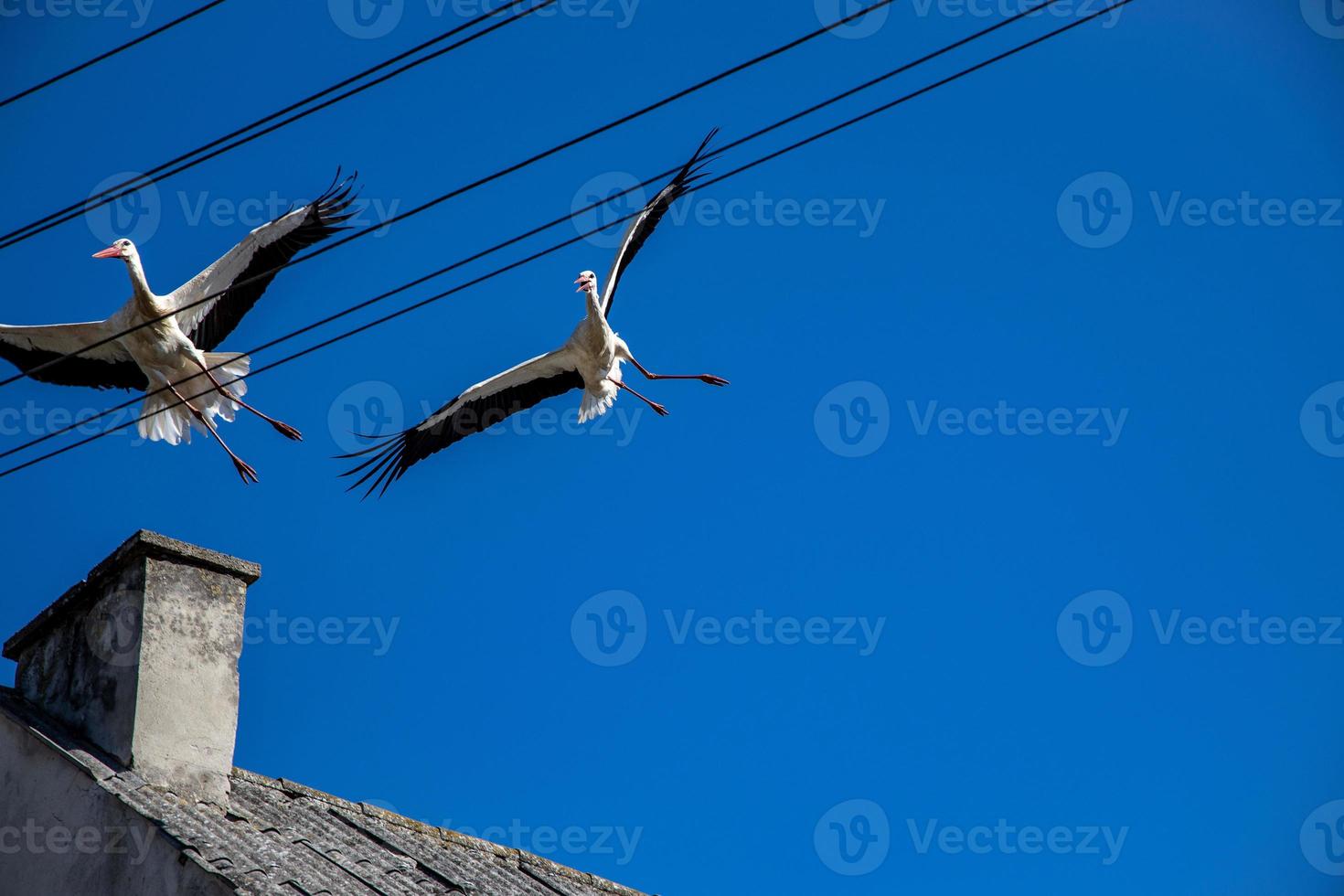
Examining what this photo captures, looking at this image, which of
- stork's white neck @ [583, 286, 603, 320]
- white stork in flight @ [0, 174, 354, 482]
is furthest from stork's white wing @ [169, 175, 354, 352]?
stork's white neck @ [583, 286, 603, 320]

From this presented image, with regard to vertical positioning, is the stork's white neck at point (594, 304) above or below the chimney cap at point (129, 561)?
above

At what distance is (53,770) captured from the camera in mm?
9664

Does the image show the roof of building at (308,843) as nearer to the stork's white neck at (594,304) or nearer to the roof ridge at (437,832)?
the roof ridge at (437,832)

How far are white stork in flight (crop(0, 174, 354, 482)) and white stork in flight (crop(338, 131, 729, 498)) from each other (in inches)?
49.6

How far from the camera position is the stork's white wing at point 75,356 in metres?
14.6

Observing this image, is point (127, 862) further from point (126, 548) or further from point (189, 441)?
point (189, 441)

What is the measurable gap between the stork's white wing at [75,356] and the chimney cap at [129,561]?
397 cm

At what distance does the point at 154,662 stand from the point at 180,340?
16.1 ft

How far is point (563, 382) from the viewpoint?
16.1 metres

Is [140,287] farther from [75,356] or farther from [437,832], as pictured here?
[437,832]

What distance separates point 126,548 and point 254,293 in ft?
15.4

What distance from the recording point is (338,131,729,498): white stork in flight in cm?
1511

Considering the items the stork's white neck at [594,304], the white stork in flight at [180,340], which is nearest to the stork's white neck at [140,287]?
the white stork in flight at [180,340]

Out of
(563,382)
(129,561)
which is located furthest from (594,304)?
(129,561)
